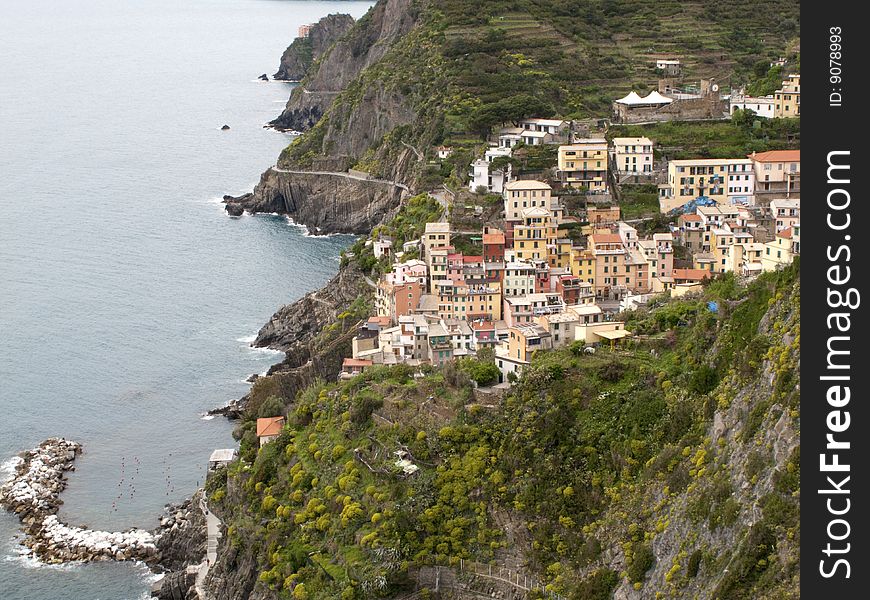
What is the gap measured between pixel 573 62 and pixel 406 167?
15.3 meters

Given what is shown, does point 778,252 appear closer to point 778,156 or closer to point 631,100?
point 778,156

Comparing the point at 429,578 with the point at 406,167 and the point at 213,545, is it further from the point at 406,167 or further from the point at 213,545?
the point at 406,167

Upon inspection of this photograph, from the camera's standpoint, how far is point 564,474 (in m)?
50.4

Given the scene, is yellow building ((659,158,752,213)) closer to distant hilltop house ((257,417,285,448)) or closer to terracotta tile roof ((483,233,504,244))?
terracotta tile roof ((483,233,504,244))

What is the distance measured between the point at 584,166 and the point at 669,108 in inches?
515

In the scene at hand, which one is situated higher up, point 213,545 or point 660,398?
point 660,398

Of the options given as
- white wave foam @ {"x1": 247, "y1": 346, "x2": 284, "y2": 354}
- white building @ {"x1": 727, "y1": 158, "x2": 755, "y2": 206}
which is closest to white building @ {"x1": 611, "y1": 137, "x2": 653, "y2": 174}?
white building @ {"x1": 727, "y1": 158, "x2": 755, "y2": 206}

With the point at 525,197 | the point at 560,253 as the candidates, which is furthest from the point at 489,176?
the point at 560,253

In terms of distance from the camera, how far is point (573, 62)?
358 ft

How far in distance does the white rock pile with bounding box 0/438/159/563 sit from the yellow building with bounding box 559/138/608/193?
30.0 meters

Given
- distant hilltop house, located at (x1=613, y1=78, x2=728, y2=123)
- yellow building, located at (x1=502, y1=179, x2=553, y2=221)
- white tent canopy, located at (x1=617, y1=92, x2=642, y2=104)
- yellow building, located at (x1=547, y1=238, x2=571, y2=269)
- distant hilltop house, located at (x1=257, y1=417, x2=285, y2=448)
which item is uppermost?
white tent canopy, located at (x1=617, y1=92, x2=642, y2=104)

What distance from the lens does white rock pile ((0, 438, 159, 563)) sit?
6359cm

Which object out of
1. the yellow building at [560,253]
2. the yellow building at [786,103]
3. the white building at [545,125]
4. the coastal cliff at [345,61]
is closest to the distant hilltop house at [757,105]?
the yellow building at [786,103]
